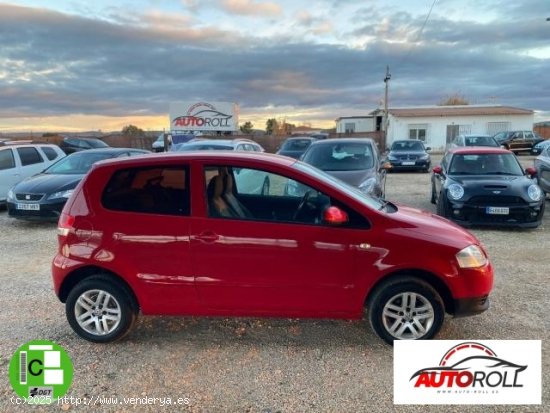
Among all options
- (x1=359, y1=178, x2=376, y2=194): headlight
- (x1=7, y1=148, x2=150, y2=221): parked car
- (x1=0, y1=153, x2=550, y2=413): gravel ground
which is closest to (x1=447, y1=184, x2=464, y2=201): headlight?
(x1=359, y1=178, x2=376, y2=194): headlight

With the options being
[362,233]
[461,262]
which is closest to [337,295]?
[362,233]

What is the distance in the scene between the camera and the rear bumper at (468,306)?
3.66m

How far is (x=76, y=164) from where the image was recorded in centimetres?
988

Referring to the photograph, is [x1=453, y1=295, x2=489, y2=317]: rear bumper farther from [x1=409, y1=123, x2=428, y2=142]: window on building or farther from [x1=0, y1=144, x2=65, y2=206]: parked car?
[x1=409, y1=123, x2=428, y2=142]: window on building

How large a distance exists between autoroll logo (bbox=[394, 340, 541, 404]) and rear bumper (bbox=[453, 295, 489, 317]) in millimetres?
241

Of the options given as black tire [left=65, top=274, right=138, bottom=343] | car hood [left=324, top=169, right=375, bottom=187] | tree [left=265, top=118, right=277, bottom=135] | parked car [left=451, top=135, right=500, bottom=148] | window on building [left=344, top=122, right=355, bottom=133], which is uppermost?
tree [left=265, top=118, right=277, bottom=135]

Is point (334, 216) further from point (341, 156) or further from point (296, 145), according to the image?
point (296, 145)

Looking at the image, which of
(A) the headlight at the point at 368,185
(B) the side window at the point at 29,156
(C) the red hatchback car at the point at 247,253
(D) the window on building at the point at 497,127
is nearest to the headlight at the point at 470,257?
(C) the red hatchback car at the point at 247,253

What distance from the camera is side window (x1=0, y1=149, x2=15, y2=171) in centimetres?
1063

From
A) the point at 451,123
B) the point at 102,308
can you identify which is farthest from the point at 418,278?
the point at 451,123

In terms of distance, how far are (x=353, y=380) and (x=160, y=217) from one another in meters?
2.01

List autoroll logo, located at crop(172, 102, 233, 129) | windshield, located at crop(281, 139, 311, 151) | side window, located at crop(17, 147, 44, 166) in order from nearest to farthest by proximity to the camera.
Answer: side window, located at crop(17, 147, 44, 166), windshield, located at crop(281, 139, 311, 151), autoroll logo, located at crop(172, 102, 233, 129)

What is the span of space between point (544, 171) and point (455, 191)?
14.1ft

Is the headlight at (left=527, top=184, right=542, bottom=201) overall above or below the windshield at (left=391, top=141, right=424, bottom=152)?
below
